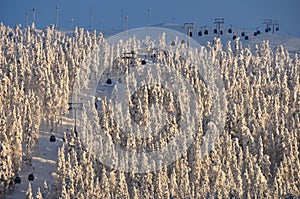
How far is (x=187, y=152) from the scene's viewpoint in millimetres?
90688

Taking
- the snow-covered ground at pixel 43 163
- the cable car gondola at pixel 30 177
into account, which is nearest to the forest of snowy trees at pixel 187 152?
the snow-covered ground at pixel 43 163

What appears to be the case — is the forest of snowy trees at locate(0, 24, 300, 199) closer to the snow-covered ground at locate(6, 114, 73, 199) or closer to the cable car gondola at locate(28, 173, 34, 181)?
the snow-covered ground at locate(6, 114, 73, 199)

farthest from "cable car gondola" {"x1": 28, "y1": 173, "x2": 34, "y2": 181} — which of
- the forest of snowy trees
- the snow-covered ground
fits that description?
the forest of snowy trees

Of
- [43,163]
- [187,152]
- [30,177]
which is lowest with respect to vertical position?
[30,177]

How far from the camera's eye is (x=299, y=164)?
87562mm

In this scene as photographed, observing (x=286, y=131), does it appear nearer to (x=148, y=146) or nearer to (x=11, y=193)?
(x=148, y=146)

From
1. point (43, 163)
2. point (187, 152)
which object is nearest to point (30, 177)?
point (43, 163)

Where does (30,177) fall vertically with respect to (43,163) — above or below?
below

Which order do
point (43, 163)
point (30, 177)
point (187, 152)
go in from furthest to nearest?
point (43, 163), point (30, 177), point (187, 152)

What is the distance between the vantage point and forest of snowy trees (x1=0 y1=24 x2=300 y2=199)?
7806cm

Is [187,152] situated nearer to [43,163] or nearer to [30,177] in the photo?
[30,177]

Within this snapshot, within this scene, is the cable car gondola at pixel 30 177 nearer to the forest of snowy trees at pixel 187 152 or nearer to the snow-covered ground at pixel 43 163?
the snow-covered ground at pixel 43 163

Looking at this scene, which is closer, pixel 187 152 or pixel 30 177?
pixel 187 152

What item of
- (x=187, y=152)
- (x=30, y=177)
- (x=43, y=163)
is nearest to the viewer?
(x=187, y=152)
